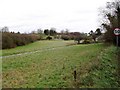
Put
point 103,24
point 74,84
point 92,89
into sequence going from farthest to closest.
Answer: point 103,24 < point 74,84 < point 92,89

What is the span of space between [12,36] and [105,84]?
186ft

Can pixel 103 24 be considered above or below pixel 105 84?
above

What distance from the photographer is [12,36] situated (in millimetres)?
68062

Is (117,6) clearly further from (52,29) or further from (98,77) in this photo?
(52,29)

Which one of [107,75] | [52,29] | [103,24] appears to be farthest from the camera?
[52,29]

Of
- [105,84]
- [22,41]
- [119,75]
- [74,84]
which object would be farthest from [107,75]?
[22,41]

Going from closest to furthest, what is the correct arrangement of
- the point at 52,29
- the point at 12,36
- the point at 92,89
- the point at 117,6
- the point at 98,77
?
the point at 92,89 < the point at 98,77 < the point at 117,6 < the point at 12,36 < the point at 52,29

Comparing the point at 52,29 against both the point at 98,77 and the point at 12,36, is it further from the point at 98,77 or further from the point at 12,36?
the point at 98,77

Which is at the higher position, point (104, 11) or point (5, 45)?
point (104, 11)

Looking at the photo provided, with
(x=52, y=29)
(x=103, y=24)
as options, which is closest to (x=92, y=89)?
(x=103, y=24)

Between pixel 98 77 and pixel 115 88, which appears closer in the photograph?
pixel 115 88

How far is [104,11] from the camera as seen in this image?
208 feet

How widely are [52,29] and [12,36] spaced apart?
88.1 metres

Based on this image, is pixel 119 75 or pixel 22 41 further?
Result: pixel 22 41
